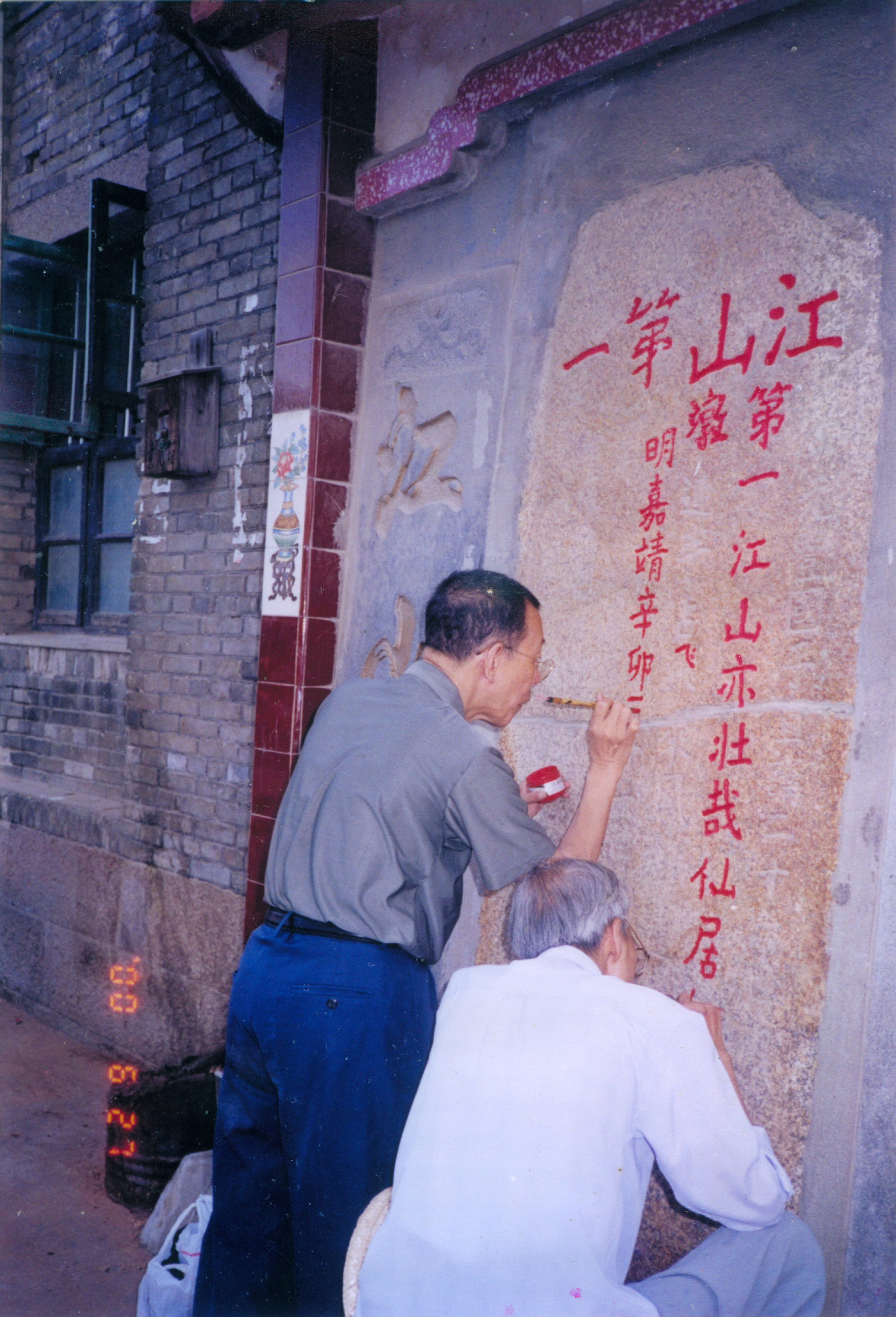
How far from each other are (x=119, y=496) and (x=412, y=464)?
2.61 meters

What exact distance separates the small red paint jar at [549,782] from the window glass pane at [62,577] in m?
3.62

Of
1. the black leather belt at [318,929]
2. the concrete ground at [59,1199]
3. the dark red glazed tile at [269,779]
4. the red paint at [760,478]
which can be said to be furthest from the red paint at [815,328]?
the concrete ground at [59,1199]

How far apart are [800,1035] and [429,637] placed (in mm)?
1277

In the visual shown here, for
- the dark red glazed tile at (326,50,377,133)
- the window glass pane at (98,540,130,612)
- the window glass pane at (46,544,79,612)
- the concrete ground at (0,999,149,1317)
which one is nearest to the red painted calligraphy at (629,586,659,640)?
the dark red glazed tile at (326,50,377,133)

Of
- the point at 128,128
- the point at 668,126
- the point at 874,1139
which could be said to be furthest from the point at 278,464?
the point at 874,1139

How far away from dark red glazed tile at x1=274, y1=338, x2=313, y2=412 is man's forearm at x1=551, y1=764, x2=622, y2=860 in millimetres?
1726

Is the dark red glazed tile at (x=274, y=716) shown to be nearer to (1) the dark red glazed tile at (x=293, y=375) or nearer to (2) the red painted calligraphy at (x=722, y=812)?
(1) the dark red glazed tile at (x=293, y=375)

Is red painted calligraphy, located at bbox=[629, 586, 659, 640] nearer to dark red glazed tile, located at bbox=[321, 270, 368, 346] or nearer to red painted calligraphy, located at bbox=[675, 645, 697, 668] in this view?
red painted calligraphy, located at bbox=[675, 645, 697, 668]

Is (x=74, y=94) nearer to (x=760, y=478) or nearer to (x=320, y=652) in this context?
(x=320, y=652)

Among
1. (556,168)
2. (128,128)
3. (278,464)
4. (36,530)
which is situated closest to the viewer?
(556,168)

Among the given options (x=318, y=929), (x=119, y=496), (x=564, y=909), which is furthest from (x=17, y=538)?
(x=564, y=909)

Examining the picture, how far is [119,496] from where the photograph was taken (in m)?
5.37

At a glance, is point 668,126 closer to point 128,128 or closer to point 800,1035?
point 800,1035

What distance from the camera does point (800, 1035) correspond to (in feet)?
7.49
